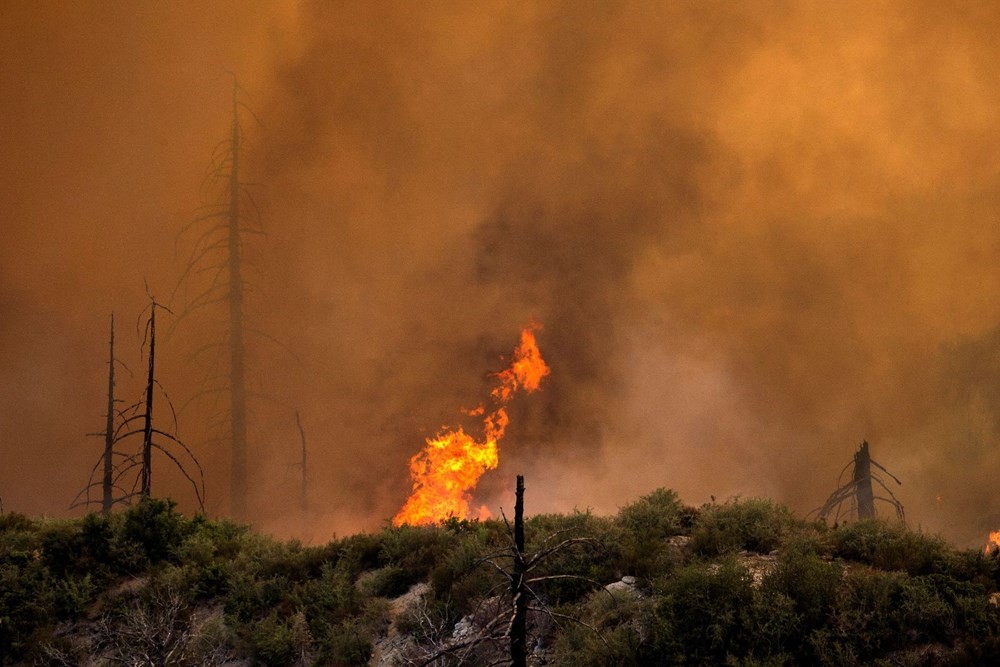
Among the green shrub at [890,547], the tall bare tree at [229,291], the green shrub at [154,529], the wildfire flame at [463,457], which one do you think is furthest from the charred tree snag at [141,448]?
the green shrub at [890,547]

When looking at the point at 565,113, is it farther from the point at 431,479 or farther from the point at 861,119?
the point at 431,479

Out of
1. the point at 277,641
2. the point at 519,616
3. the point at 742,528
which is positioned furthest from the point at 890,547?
the point at 277,641

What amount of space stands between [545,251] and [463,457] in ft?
47.3

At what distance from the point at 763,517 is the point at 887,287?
44.0 meters

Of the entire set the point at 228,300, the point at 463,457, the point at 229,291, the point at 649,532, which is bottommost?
the point at 649,532

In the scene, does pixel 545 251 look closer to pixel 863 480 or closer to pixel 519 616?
pixel 863 480

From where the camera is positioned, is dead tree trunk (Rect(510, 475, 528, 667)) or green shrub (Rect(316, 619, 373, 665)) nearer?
dead tree trunk (Rect(510, 475, 528, 667))

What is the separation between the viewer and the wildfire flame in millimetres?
35969

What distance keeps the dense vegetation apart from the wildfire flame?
1976 centimetres

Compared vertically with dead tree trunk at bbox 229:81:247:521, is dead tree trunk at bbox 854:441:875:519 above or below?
below

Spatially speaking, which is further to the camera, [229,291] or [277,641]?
[229,291]

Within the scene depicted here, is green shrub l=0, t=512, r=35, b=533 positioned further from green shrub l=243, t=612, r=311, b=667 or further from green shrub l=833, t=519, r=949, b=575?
green shrub l=833, t=519, r=949, b=575

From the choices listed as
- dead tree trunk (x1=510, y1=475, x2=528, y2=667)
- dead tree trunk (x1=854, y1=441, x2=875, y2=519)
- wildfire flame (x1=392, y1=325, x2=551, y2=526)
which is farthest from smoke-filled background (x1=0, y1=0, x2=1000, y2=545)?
dead tree trunk (x1=510, y1=475, x2=528, y2=667)

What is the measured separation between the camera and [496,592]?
39.1 feet
